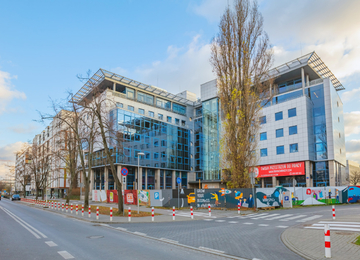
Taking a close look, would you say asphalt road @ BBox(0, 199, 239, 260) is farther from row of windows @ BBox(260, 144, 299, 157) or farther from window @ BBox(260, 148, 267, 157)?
window @ BBox(260, 148, 267, 157)

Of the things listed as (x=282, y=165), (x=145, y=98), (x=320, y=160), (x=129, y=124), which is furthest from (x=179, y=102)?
(x=320, y=160)

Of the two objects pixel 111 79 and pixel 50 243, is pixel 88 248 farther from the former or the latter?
pixel 111 79

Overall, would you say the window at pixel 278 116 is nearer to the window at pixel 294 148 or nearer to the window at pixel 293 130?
the window at pixel 293 130

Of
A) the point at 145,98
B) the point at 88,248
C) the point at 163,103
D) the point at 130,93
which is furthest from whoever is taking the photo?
the point at 163,103

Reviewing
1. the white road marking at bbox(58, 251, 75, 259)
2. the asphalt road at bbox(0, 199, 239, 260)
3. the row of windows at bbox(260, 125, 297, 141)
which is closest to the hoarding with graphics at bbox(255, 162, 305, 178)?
the row of windows at bbox(260, 125, 297, 141)

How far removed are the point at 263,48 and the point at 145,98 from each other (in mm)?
34212

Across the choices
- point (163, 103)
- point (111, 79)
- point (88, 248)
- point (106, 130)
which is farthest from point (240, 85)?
→ point (163, 103)

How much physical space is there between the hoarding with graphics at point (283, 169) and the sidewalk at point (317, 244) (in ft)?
115

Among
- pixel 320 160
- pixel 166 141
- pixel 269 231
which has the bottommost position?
pixel 269 231

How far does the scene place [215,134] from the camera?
5394 cm

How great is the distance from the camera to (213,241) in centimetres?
952

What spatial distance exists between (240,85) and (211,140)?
99.0 feet

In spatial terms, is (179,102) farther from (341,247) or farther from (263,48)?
(341,247)

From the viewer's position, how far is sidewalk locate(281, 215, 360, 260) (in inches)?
290
